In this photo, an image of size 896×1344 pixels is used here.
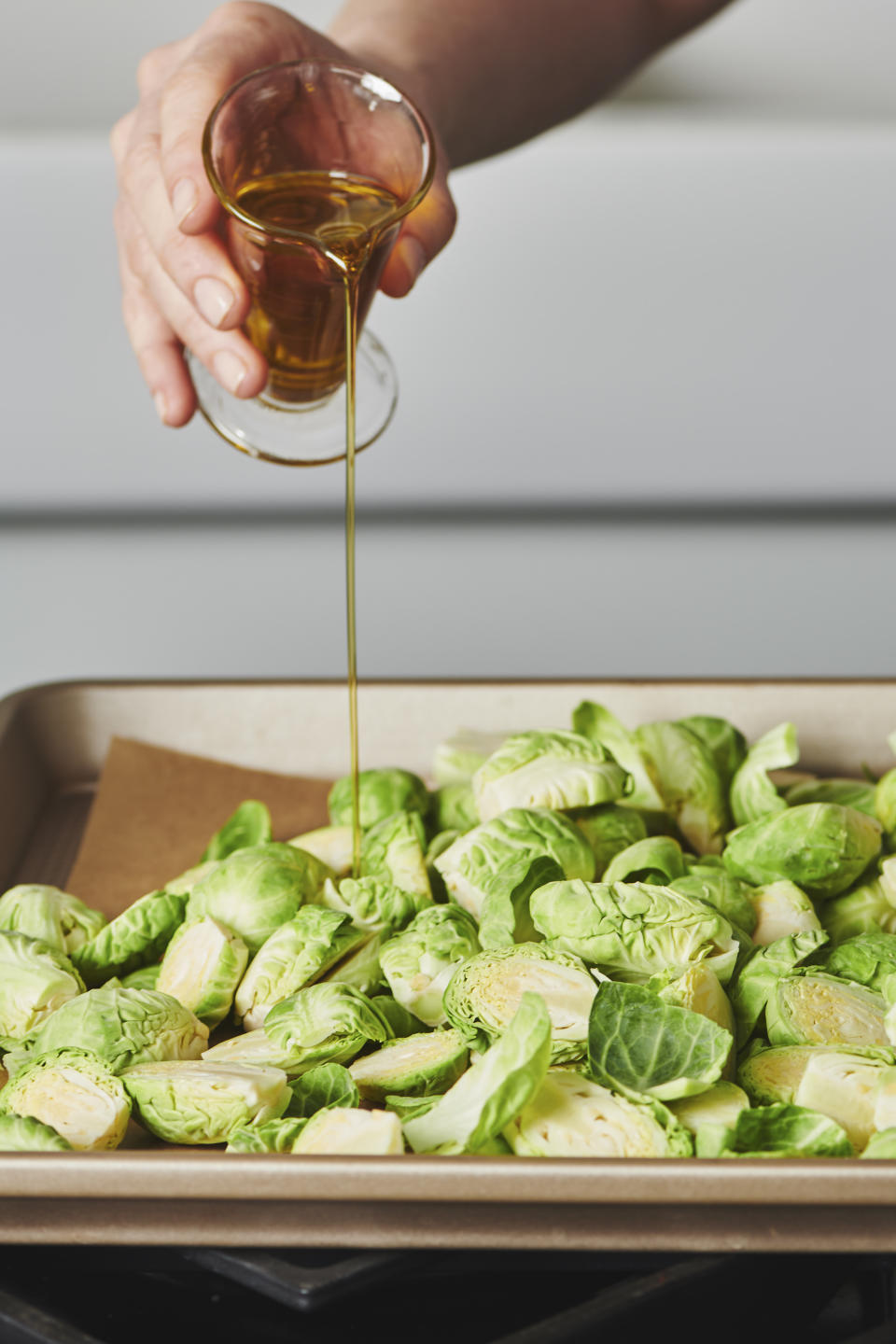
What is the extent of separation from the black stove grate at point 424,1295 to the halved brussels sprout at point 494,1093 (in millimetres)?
80

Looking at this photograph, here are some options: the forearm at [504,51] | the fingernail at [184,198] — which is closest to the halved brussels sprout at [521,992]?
the fingernail at [184,198]

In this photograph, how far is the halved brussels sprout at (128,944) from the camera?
1129 mm

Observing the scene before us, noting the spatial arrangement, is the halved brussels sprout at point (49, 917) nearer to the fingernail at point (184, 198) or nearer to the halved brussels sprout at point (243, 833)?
the halved brussels sprout at point (243, 833)

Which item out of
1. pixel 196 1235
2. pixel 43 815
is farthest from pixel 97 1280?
pixel 43 815

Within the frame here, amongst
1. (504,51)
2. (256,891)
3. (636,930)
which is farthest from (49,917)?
(504,51)

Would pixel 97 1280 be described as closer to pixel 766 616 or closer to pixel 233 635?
pixel 233 635

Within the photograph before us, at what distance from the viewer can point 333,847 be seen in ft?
4.28

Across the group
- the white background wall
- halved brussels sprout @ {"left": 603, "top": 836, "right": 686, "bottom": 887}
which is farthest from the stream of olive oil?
the white background wall

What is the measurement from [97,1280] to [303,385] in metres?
0.76

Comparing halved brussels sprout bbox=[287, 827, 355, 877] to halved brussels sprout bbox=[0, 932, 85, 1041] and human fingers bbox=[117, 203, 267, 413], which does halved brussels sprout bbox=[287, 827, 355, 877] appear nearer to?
halved brussels sprout bbox=[0, 932, 85, 1041]

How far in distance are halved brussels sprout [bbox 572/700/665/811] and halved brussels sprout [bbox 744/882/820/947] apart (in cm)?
19

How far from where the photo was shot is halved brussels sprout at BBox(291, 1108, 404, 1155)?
791 mm

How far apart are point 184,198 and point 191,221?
2cm

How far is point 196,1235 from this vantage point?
0.73 m
